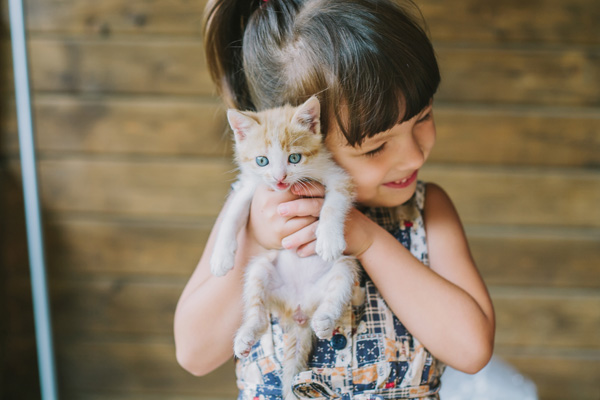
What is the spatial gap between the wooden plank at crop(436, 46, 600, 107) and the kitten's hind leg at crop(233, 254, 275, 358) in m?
1.21

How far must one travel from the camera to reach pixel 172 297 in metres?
2.17

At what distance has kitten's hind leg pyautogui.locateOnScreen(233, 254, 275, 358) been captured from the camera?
0.93 m

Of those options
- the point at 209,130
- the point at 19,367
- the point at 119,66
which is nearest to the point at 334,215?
the point at 209,130

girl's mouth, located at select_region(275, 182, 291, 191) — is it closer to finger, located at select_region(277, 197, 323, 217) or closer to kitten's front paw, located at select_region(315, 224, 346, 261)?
finger, located at select_region(277, 197, 323, 217)

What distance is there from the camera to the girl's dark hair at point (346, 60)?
3.22 feet

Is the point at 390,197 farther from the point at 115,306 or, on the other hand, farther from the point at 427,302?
the point at 115,306

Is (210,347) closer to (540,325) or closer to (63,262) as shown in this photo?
(63,262)

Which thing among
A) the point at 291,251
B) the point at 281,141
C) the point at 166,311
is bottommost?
the point at 166,311

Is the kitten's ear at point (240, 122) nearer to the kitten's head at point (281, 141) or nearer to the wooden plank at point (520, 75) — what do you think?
the kitten's head at point (281, 141)

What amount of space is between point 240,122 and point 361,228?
0.32 meters

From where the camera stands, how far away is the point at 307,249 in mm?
1040

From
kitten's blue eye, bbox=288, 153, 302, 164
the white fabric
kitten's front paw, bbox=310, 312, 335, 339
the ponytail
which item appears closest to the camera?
kitten's front paw, bbox=310, 312, 335, 339

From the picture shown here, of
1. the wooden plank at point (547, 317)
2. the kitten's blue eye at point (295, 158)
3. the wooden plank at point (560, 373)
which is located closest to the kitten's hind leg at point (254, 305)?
the kitten's blue eye at point (295, 158)

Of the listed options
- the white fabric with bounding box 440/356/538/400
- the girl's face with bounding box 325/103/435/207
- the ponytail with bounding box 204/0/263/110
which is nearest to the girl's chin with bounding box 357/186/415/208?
the girl's face with bounding box 325/103/435/207
